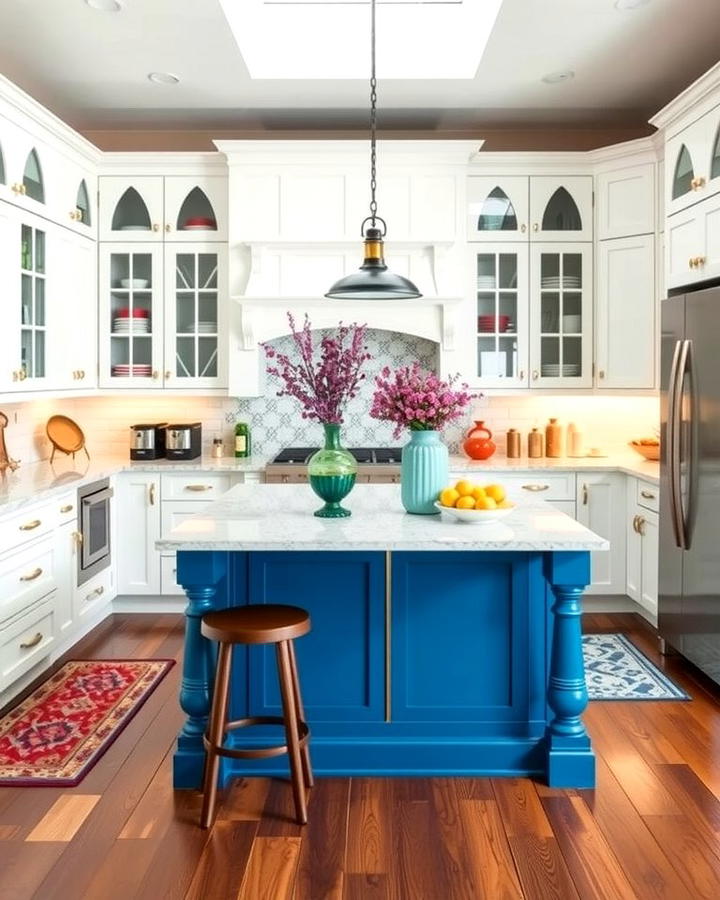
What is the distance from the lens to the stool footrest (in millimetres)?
2824

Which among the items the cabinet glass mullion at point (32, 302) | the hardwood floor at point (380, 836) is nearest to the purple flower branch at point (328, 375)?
the hardwood floor at point (380, 836)

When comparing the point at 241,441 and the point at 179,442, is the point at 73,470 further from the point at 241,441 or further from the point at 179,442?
the point at 241,441

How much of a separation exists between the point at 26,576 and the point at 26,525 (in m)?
0.23

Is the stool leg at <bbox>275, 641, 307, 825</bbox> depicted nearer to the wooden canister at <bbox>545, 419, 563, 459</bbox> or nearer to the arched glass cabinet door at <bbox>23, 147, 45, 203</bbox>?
the arched glass cabinet door at <bbox>23, 147, 45, 203</bbox>

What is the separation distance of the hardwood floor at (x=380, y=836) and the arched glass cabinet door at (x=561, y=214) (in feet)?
10.6

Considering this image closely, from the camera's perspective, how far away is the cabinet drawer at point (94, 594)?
15.7 ft

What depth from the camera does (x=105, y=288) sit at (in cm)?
561

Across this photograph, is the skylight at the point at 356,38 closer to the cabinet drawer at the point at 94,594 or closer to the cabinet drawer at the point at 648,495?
the cabinet drawer at the point at 648,495

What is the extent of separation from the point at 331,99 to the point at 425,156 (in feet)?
2.09

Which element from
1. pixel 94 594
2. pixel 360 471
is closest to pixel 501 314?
pixel 360 471

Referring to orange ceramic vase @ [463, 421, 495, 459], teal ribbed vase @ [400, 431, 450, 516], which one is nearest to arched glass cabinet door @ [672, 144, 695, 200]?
orange ceramic vase @ [463, 421, 495, 459]

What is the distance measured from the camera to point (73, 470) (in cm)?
511

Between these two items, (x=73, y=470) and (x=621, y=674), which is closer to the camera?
(x=621, y=674)

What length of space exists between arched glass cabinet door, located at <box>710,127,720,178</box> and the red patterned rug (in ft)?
11.2
